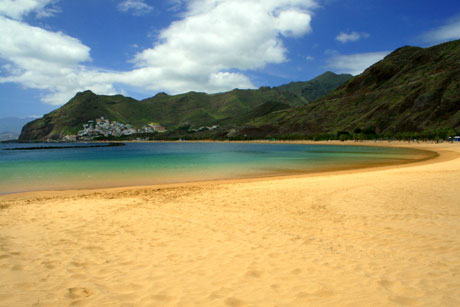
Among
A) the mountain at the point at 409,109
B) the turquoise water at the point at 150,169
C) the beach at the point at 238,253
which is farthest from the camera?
the mountain at the point at 409,109

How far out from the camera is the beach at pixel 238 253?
5074 millimetres

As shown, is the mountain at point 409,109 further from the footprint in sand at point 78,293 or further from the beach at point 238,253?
the footprint in sand at point 78,293

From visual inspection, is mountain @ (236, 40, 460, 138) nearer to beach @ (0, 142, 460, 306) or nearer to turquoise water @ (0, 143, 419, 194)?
turquoise water @ (0, 143, 419, 194)

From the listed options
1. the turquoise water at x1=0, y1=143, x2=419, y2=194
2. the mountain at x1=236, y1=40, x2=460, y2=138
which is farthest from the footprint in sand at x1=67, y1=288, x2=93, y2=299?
the mountain at x1=236, y1=40, x2=460, y2=138

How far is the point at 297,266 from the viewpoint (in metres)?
6.29

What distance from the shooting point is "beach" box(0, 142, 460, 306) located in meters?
5.07

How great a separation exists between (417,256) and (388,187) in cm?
1089

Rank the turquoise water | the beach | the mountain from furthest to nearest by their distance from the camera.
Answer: the mountain, the turquoise water, the beach

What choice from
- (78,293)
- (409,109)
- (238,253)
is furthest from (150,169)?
(409,109)

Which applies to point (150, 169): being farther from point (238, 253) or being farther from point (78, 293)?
point (78, 293)

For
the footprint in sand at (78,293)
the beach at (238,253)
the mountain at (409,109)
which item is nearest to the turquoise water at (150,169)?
the beach at (238,253)

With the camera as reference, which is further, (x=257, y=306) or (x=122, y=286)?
(x=122, y=286)

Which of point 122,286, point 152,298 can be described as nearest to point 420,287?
point 152,298

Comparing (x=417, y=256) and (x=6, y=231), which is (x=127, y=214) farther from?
(x=417, y=256)
